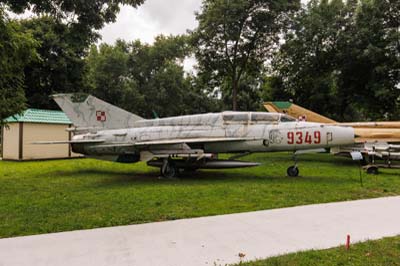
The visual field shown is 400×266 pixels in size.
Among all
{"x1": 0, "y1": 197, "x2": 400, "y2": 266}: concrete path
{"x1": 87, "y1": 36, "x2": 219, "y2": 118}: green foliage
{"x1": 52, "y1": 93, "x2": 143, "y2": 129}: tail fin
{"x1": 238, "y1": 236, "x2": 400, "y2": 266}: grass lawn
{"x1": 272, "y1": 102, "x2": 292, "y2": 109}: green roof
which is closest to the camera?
{"x1": 238, "y1": 236, "x2": 400, "y2": 266}: grass lawn

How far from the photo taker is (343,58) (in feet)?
70.6

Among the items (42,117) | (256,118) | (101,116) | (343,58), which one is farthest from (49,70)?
(343,58)

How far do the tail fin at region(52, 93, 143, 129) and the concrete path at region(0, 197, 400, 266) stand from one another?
8.24 m

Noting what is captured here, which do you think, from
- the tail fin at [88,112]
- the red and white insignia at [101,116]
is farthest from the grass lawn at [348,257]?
the red and white insignia at [101,116]

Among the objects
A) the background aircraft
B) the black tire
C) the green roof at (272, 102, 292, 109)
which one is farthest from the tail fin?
the black tire

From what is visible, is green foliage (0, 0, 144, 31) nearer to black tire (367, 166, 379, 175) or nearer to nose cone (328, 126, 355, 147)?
nose cone (328, 126, 355, 147)

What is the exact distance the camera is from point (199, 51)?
2420cm

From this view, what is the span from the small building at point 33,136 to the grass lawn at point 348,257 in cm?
1737

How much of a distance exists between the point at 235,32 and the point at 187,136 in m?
12.7

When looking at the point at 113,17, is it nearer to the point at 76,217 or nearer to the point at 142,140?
the point at 76,217

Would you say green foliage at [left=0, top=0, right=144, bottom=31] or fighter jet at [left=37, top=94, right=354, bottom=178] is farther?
fighter jet at [left=37, top=94, right=354, bottom=178]

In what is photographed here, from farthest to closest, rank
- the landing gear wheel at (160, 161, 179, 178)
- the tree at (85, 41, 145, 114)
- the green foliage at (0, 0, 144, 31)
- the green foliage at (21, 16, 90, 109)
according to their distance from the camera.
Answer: the tree at (85, 41, 145, 114)
the green foliage at (21, 16, 90, 109)
the landing gear wheel at (160, 161, 179, 178)
the green foliage at (0, 0, 144, 31)

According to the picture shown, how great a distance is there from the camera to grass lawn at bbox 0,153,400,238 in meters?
6.23

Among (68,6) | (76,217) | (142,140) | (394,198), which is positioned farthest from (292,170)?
(68,6)
